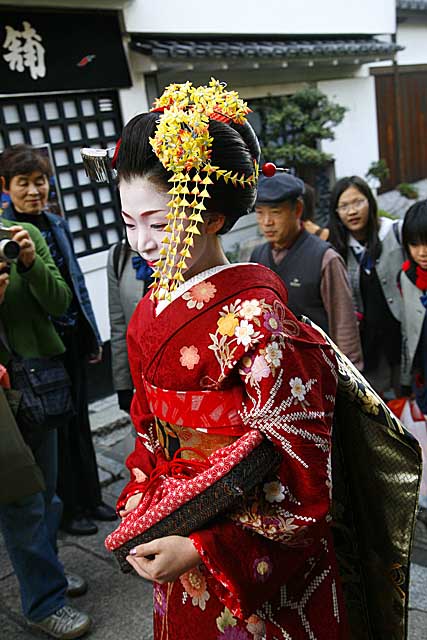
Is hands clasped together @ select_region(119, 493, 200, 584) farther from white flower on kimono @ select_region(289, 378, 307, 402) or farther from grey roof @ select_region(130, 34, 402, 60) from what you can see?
grey roof @ select_region(130, 34, 402, 60)

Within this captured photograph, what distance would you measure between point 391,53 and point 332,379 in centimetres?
1130

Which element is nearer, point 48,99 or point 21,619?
point 21,619

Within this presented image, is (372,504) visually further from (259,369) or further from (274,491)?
(259,369)

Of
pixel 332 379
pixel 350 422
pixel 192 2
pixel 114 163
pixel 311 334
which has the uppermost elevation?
pixel 192 2

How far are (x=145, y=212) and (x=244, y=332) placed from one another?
0.40m

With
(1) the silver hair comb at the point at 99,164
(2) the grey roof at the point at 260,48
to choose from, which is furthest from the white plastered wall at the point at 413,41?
(1) the silver hair comb at the point at 99,164

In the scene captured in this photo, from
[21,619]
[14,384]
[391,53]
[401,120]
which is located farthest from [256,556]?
[401,120]

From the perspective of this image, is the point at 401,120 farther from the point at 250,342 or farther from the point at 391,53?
the point at 250,342

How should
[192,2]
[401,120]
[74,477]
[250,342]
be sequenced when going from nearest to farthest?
[250,342] < [74,477] < [192,2] < [401,120]

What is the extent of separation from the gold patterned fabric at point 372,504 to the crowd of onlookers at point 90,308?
1374mm

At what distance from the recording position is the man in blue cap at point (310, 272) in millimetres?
3572

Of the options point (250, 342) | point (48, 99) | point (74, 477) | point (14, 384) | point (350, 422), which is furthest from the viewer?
point (48, 99)

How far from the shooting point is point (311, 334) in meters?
1.66

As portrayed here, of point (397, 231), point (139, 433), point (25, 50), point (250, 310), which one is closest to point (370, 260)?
point (397, 231)
